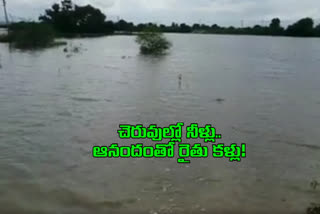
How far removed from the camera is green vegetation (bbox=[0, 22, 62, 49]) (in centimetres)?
4362

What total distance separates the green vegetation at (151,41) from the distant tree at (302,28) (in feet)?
249

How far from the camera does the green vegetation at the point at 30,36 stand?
143 ft

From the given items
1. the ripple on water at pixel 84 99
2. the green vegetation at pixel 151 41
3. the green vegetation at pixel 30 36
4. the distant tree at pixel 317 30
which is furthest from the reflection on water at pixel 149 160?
the distant tree at pixel 317 30

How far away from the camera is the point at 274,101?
14.3 meters

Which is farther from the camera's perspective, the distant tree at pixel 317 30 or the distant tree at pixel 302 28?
the distant tree at pixel 317 30

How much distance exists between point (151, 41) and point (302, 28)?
256 ft

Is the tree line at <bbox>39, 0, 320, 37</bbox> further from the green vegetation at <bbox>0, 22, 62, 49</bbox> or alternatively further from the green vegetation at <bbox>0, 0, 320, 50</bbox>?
the green vegetation at <bbox>0, 22, 62, 49</bbox>

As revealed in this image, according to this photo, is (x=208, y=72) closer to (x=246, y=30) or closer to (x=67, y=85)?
(x=67, y=85)

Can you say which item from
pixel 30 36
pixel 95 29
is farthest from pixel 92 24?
pixel 30 36

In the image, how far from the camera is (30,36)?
4394cm

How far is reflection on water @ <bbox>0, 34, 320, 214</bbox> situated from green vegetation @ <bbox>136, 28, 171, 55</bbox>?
69.8 feet

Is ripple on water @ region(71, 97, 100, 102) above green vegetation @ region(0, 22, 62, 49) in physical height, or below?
below

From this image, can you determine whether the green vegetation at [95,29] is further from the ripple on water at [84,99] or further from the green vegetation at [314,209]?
the green vegetation at [314,209]

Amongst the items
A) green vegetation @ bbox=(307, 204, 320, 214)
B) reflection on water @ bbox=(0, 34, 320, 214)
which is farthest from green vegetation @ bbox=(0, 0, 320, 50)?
green vegetation @ bbox=(307, 204, 320, 214)
